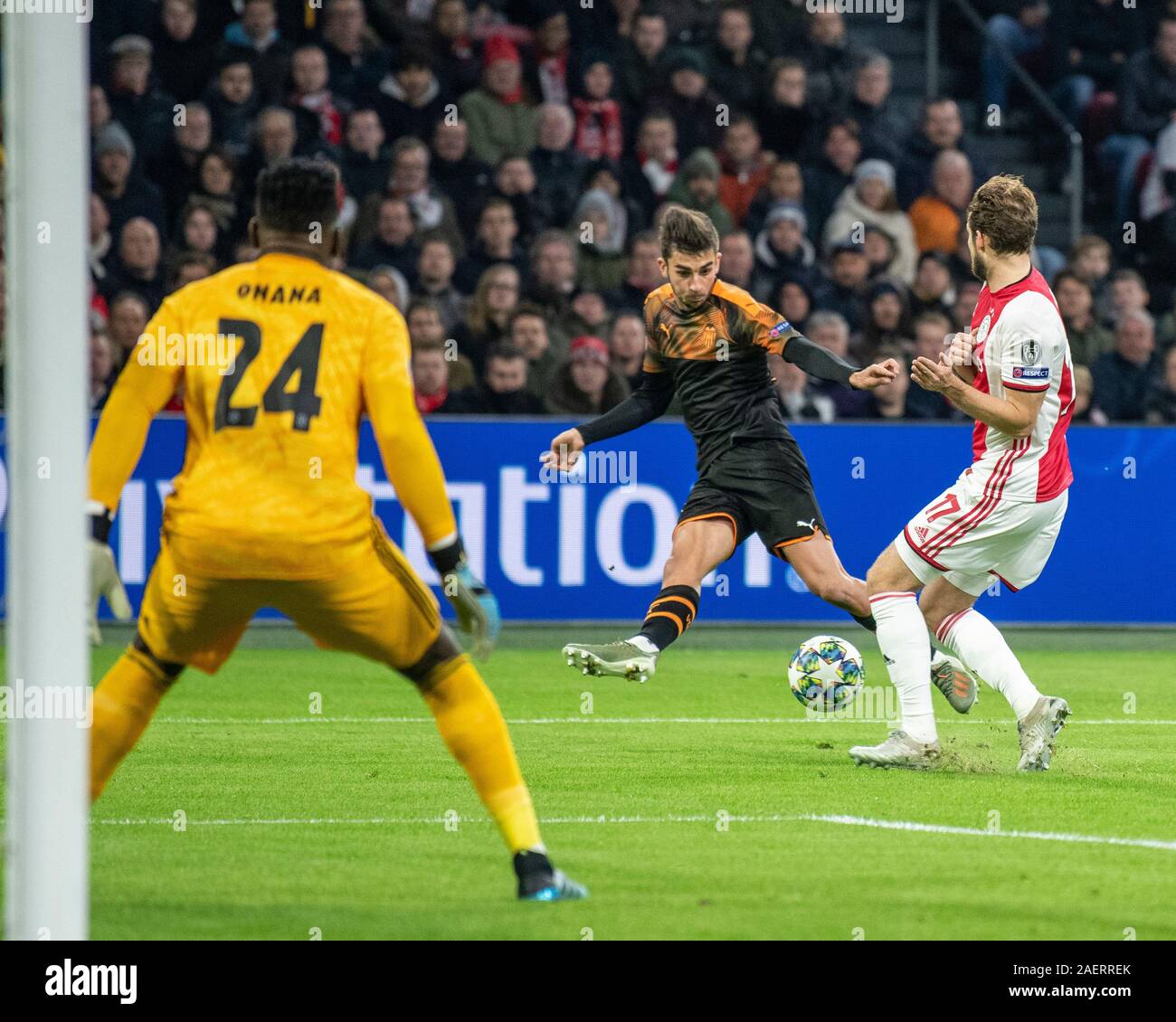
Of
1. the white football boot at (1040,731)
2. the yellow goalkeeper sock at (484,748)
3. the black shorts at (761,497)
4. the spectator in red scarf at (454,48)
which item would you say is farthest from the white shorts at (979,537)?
the spectator in red scarf at (454,48)

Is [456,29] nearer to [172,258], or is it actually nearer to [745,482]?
[172,258]

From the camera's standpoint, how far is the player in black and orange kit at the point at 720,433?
9.13 metres

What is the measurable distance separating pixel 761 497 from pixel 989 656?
1.46 meters

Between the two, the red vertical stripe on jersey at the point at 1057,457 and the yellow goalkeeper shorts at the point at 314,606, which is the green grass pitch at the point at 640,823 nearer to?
the yellow goalkeeper shorts at the point at 314,606

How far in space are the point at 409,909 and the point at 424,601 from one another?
84 centimetres

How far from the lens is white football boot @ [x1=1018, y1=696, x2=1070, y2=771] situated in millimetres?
8320

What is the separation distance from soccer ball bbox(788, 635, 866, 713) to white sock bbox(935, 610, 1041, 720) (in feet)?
2.84

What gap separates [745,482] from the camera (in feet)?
31.1

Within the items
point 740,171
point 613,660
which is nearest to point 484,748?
point 613,660

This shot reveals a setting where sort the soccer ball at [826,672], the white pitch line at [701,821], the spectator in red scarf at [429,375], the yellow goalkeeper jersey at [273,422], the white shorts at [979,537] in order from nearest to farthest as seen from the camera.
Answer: the yellow goalkeeper jersey at [273,422], the white pitch line at [701,821], the white shorts at [979,537], the soccer ball at [826,672], the spectator in red scarf at [429,375]

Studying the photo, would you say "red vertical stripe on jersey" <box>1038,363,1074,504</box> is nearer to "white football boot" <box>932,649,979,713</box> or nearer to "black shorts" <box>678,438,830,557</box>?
"white football boot" <box>932,649,979,713</box>

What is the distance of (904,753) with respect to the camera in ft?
27.9

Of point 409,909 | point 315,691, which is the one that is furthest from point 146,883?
point 315,691

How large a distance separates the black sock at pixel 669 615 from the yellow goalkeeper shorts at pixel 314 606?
3.21 metres
